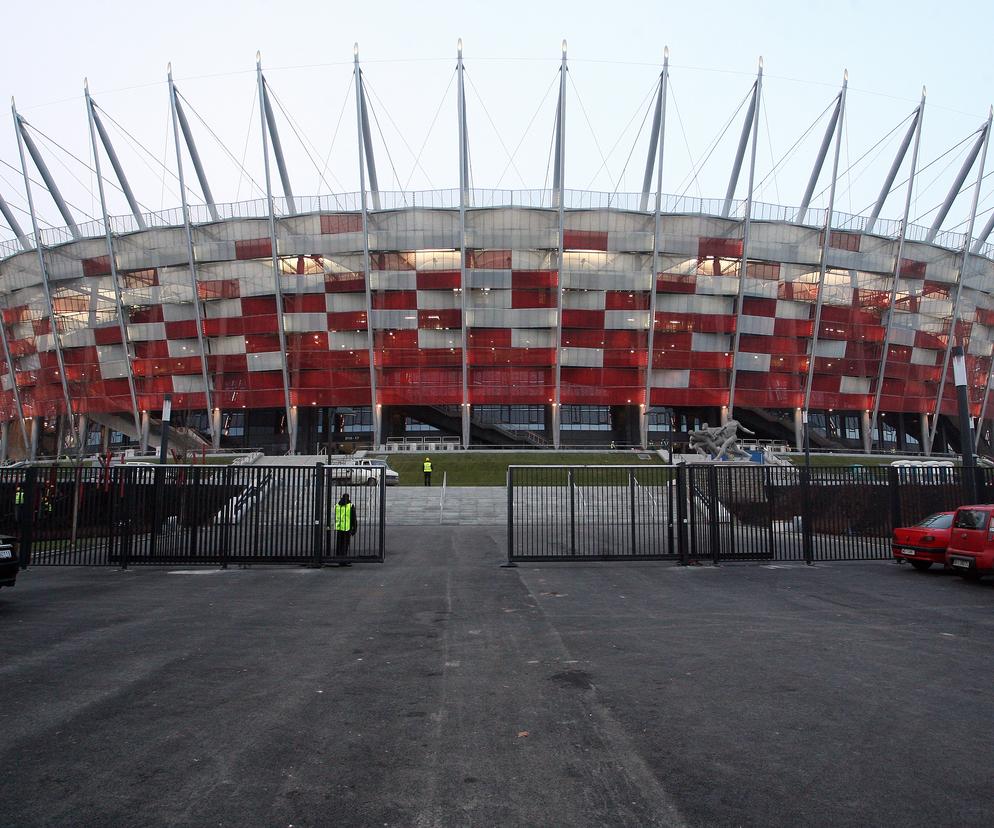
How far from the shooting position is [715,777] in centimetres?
419

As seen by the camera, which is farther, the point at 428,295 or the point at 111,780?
the point at 428,295

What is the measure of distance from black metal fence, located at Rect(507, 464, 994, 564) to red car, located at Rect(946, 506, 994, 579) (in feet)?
10.7

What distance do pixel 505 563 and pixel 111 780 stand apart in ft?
41.3

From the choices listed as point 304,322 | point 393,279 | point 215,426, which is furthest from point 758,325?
point 215,426

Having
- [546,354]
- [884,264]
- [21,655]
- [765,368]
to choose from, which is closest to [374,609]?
[21,655]

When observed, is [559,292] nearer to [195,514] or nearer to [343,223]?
[343,223]

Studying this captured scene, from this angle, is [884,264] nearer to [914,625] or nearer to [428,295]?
[428,295]

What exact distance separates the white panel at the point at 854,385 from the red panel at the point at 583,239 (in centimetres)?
2786

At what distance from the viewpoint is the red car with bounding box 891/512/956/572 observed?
47.4ft

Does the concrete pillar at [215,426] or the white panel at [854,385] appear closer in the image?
the concrete pillar at [215,426]

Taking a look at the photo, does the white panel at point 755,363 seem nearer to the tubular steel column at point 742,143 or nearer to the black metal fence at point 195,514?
the tubular steel column at point 742,143

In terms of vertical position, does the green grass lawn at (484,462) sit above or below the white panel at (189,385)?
below

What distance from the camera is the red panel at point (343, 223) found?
2292 inches

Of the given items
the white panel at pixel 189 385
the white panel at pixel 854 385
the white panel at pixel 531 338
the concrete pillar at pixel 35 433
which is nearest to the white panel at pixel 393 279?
the white panel at pixel 531 338
